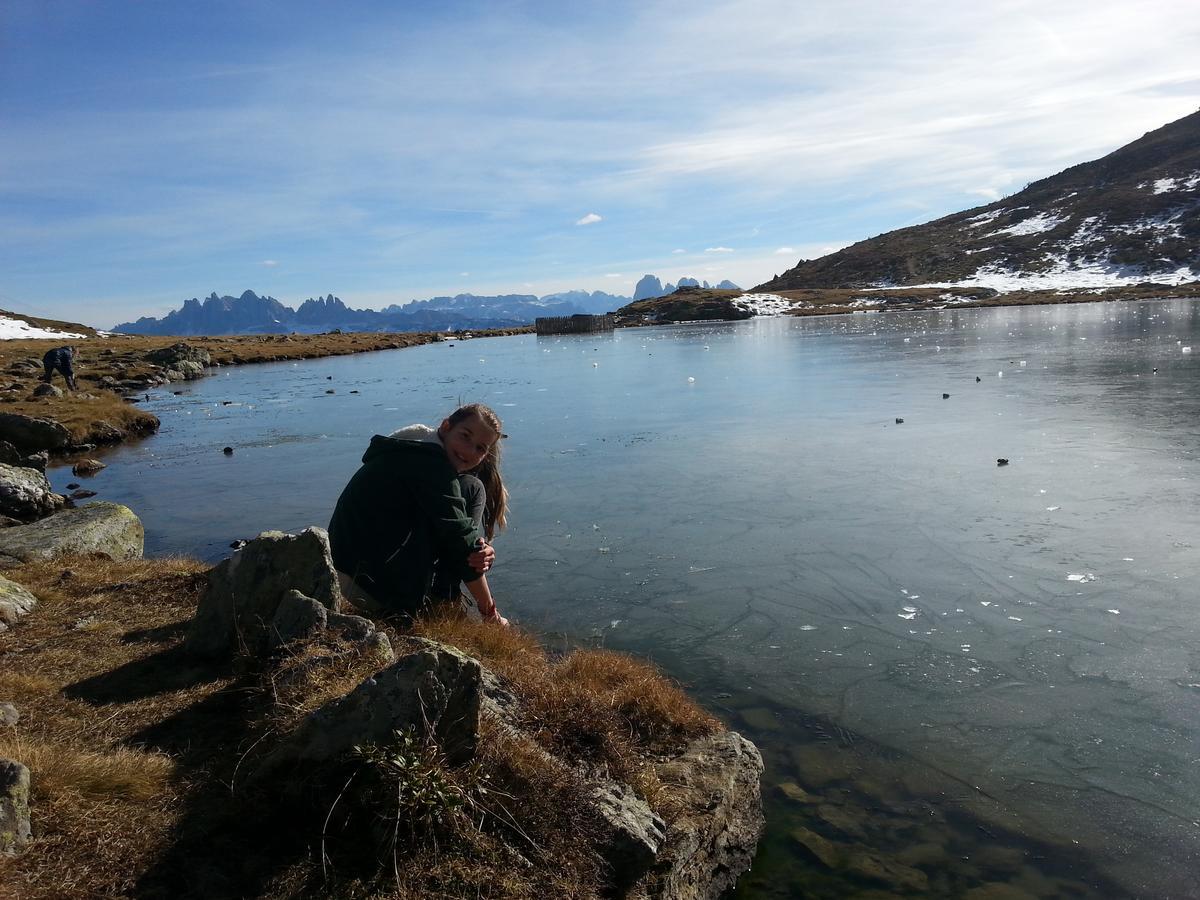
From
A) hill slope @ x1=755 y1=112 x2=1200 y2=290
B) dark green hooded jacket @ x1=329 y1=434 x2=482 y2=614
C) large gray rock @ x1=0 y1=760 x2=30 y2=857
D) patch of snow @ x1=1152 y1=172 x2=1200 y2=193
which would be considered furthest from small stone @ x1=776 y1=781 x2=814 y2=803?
patch of snow @ x1=1152 y1=172 x2=1200 y2=193

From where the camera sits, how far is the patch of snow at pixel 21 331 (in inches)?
4336

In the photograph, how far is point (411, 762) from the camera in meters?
4.54

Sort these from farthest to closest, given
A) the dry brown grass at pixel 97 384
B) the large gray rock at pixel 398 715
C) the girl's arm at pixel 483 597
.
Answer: the dry brown grass at pixel 97 384
the girl's arm at pixel 483 597
the large gray rock at pixel 398 715

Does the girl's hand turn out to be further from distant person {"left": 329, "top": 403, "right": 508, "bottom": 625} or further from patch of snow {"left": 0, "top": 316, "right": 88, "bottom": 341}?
patch of snow {"left": 0, "top": 316, "right": 88, "bottom": 341}

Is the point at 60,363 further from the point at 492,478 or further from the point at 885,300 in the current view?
the point at 885,300

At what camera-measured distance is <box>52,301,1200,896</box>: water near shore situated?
6180 millimetres

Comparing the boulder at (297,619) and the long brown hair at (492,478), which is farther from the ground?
the long brown hair at (492,478)

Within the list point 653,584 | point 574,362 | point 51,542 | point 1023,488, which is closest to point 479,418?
point 653,584

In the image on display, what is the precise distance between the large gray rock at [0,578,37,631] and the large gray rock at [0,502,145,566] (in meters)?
2.15

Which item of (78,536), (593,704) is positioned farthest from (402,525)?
(78,536)

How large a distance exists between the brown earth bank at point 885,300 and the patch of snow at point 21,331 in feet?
288

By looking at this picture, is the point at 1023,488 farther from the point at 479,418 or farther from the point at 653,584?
the point at 479,418

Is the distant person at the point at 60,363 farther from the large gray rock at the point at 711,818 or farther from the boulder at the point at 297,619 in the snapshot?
the large gray rock at the point at 711,818

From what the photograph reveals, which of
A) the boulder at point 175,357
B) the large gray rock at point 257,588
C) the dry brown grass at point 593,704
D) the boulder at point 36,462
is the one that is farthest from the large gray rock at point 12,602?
the boulder at point 175,357
